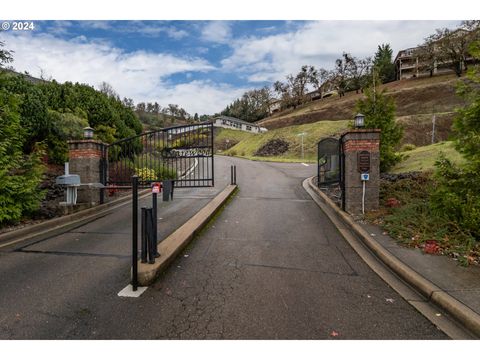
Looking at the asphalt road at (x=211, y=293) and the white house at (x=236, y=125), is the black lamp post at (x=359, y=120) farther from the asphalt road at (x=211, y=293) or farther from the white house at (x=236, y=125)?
the white house at (x=236, y=125)

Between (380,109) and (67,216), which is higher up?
(380,109)

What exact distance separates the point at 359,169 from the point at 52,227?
7302 millimetres

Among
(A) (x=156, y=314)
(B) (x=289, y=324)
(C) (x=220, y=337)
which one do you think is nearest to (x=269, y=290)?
(B) (x=289, y=324)

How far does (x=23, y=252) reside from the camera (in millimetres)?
4867

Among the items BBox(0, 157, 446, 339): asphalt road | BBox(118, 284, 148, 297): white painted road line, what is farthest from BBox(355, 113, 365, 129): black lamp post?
BBox(118, 284, 148, 297): white painted road line

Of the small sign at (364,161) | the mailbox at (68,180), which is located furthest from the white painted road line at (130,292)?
the small sign at (364,161)

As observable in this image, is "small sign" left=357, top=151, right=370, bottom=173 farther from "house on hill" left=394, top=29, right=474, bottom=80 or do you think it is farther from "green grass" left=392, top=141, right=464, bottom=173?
"house on hill" left=394, top=29, right=474, bottom=80

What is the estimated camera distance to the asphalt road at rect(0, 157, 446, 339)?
9.05 ft

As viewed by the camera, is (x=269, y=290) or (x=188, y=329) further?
(x=269, y=290)

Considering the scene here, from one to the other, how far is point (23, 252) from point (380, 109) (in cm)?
1105

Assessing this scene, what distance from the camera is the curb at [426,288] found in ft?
9.26

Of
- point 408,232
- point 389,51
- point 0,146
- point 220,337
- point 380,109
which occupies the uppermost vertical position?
point 389,51

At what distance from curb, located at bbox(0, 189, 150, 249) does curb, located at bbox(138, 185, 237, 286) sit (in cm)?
272

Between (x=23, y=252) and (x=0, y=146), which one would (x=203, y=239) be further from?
(x=0, y=146)
